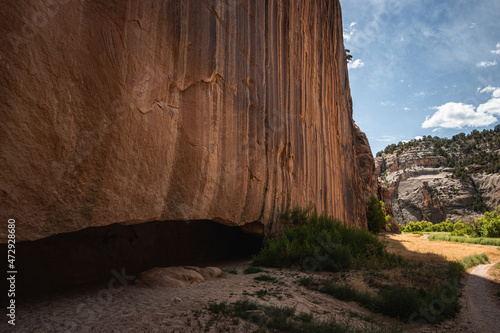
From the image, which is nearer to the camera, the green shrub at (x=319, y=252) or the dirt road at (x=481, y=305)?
the dirt road at (x=481, y=305)

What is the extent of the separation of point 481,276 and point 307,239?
6529 millimetres

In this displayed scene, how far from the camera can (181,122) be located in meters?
5.93

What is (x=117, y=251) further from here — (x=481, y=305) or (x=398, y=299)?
(x=481, y=305)

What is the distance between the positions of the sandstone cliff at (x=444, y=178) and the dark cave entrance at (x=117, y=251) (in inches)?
2076

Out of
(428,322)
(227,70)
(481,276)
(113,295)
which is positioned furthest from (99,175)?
(481,276)

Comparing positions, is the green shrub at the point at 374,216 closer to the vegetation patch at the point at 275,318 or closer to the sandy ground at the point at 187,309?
the sandy ground at the point at 187,309

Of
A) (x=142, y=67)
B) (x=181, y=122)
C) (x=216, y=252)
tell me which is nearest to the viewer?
(x=142, y=67)

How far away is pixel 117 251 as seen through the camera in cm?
789

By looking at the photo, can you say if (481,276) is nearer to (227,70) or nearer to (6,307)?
(227,70)

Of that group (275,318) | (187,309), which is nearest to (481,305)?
(275,318)

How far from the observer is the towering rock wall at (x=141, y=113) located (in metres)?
3.53

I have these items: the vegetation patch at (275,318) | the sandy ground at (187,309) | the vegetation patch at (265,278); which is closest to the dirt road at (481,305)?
the sandy ground at (187,309)

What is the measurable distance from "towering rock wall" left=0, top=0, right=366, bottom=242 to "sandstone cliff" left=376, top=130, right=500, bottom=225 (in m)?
54.4

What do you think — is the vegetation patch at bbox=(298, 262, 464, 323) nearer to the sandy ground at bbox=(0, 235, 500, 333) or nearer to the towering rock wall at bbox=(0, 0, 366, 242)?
the sandy ground at bbox=(0, 235, 500, 333)
